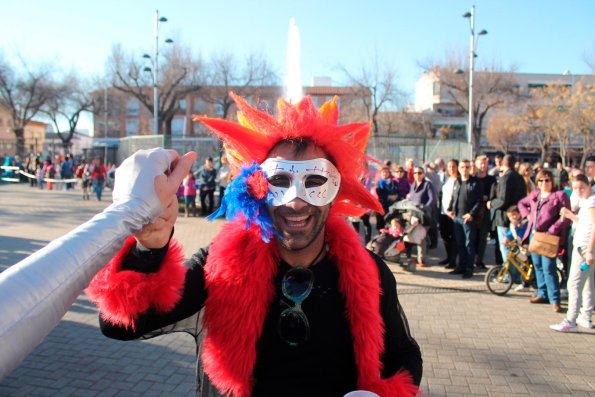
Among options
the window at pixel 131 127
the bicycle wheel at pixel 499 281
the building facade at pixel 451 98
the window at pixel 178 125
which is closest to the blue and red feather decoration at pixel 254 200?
the bicycle wheel at pixel 499 281

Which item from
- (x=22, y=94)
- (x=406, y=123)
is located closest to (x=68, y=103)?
(x=22, y=94)

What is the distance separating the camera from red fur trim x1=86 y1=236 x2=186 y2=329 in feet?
4.90

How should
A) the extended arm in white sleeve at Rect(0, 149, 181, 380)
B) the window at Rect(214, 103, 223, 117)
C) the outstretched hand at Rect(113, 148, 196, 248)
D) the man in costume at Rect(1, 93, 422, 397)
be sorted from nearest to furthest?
the extended arm in white sleeve at Rect(0, 149, 181, 380) < the outstretched hand at Rect(113, 148, 196, 248) < the man in costume at Rect(1, 93, 422, 397) < the window at Rect(214, 103, 223, 117)

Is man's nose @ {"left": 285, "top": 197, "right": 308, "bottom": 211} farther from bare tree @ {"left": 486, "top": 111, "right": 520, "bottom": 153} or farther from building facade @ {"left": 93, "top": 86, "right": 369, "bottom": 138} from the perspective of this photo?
bare tree @ {"left": 486, "top": 111, "right": 520, "bottom": 153}

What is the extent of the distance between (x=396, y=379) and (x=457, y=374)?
2.71 metres

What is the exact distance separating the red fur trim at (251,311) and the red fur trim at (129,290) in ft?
0.96

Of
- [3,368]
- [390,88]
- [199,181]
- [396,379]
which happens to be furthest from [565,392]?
[390,88]

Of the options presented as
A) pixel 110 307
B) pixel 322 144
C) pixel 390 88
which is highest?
pixel 390 88

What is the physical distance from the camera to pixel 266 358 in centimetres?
182

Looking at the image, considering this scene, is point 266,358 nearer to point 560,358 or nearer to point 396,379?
point 396,379

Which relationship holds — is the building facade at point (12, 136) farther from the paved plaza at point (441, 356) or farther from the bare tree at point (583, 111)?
the bare tree at point (583, 111)

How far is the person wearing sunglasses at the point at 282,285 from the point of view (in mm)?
1736

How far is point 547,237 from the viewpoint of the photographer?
238 inches

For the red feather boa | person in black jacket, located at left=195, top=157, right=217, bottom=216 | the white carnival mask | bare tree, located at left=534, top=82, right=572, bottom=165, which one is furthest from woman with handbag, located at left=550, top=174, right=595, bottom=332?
bare tree, located at left=534, top=82, right=572, bottom=165
